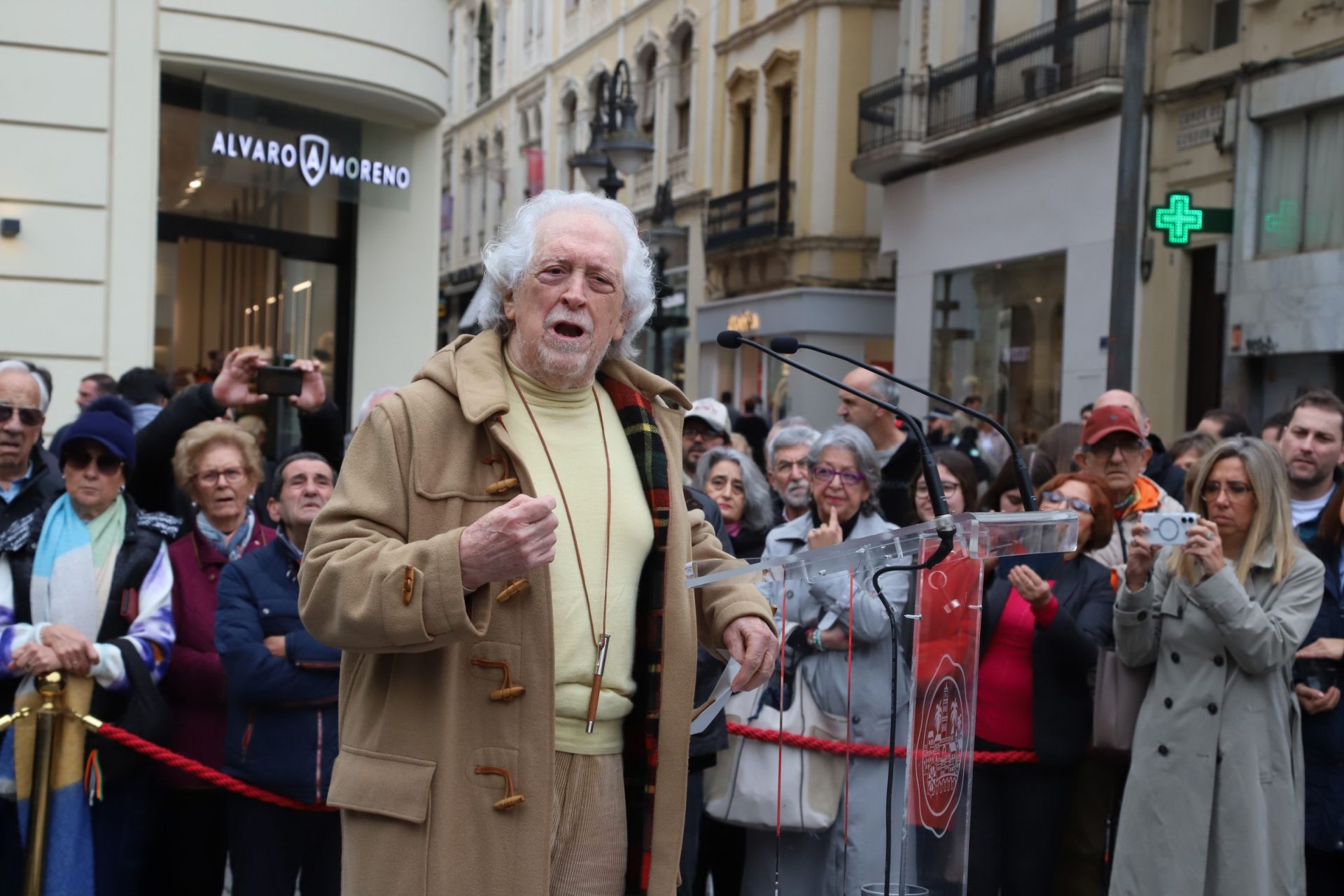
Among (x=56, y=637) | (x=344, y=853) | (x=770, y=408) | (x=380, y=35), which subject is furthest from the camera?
(x=770, y=408)

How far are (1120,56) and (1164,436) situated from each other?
471cm

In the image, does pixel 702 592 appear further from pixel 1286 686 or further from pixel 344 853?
pixel 1286 686

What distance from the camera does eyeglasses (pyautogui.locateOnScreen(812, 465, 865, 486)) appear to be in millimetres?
6000

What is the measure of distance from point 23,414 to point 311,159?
7.12 metres

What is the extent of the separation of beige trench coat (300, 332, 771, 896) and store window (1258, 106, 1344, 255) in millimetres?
15389

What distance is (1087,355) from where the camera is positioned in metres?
20.4

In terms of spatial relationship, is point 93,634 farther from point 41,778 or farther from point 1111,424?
point 1111,424

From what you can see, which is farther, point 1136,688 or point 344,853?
point 1136,688

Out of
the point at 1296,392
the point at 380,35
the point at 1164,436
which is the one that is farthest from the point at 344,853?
the point at 1164,436

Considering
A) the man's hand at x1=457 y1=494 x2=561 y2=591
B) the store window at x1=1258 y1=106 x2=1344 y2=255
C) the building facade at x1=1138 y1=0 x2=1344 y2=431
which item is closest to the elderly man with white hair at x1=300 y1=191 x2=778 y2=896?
the man's hand at x1=457 y1=494 x2=561 y2=591

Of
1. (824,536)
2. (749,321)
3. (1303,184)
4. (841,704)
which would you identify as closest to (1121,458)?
(824,536)

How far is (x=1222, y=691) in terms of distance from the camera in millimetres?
5328

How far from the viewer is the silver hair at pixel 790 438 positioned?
741 cm

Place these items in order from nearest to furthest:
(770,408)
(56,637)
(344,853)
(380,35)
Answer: (344,853)
(56,637)
(380,35)
(770,408)
